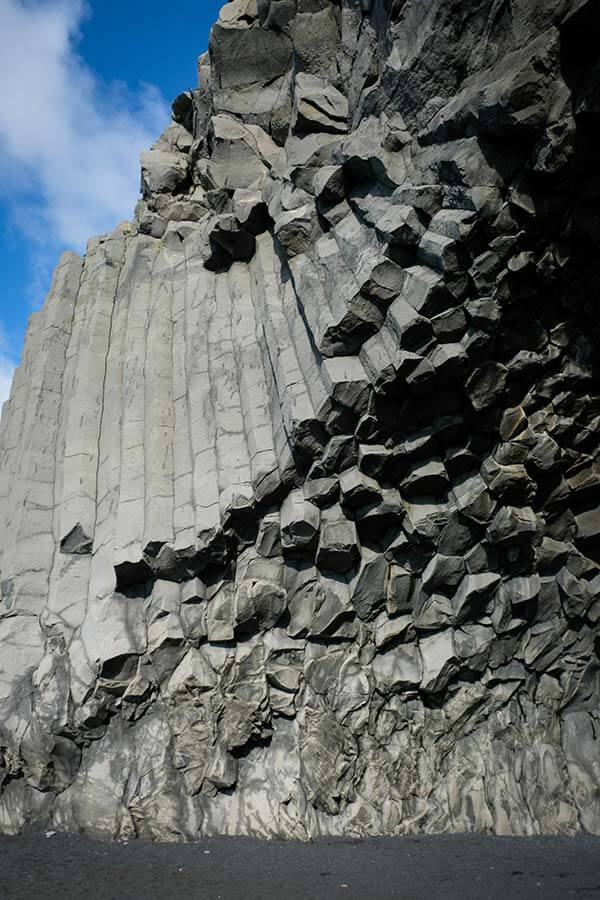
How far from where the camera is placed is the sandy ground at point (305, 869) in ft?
18.5

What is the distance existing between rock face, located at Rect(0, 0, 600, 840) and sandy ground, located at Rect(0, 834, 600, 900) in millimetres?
278

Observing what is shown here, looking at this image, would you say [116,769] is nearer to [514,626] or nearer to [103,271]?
[514,626]

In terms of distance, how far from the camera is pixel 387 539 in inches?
298

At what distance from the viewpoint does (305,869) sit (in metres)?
5.99

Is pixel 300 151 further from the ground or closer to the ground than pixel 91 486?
further from the ground

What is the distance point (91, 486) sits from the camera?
8906mm

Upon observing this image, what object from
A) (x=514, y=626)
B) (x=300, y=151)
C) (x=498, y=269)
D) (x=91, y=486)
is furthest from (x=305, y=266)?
(x=514, y=626)

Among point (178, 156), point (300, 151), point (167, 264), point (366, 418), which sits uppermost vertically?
point (178, 156)

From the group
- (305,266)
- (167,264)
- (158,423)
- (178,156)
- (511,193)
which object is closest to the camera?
(511,193)

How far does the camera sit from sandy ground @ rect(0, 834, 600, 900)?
5.65 metres

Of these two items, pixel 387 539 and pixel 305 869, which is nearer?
pixel 305 869

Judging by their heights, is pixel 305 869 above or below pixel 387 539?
below

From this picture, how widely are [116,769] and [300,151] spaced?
6.97m

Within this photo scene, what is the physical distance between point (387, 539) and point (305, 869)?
2956 mm
